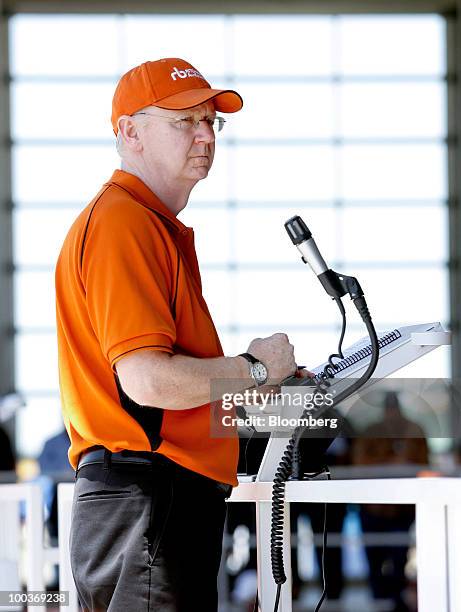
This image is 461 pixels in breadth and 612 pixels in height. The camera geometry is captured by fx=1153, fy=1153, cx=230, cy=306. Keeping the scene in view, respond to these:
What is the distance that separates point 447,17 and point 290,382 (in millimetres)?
10011

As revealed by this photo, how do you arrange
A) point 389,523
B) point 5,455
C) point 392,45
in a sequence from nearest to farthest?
1. point 389,523
2. point 5,455
3. point 392,45

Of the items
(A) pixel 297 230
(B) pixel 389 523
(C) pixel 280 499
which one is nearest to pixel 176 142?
(A) pixel 297 230

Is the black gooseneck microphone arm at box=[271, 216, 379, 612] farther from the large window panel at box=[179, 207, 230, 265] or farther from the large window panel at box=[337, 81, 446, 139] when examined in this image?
the large window panel at box=[337, 81, 446, 139]

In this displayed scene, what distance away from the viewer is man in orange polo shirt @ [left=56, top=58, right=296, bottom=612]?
1847mm

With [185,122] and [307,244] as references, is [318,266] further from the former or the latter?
[185,122]

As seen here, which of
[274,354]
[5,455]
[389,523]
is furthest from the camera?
[5,455]

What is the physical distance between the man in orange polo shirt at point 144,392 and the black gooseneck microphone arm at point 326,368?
124 millimetres

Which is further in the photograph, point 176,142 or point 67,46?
point 67,46

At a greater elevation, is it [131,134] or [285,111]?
[285,111]

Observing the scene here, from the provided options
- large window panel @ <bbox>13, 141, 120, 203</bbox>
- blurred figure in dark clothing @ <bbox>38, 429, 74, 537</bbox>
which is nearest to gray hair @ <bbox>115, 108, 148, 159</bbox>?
blurred figure in dark clothing @ <bbox>38, 429, 74, 537</bbox>

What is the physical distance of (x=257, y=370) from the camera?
1.92 meters

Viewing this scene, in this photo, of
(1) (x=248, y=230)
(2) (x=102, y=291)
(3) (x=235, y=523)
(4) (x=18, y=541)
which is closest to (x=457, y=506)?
(2) (x=102, y=291)

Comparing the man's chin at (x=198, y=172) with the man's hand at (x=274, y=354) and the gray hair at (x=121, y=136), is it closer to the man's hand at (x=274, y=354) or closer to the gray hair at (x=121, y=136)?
the gray hair at (x=121, y=136)

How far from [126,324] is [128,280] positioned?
8 cm
